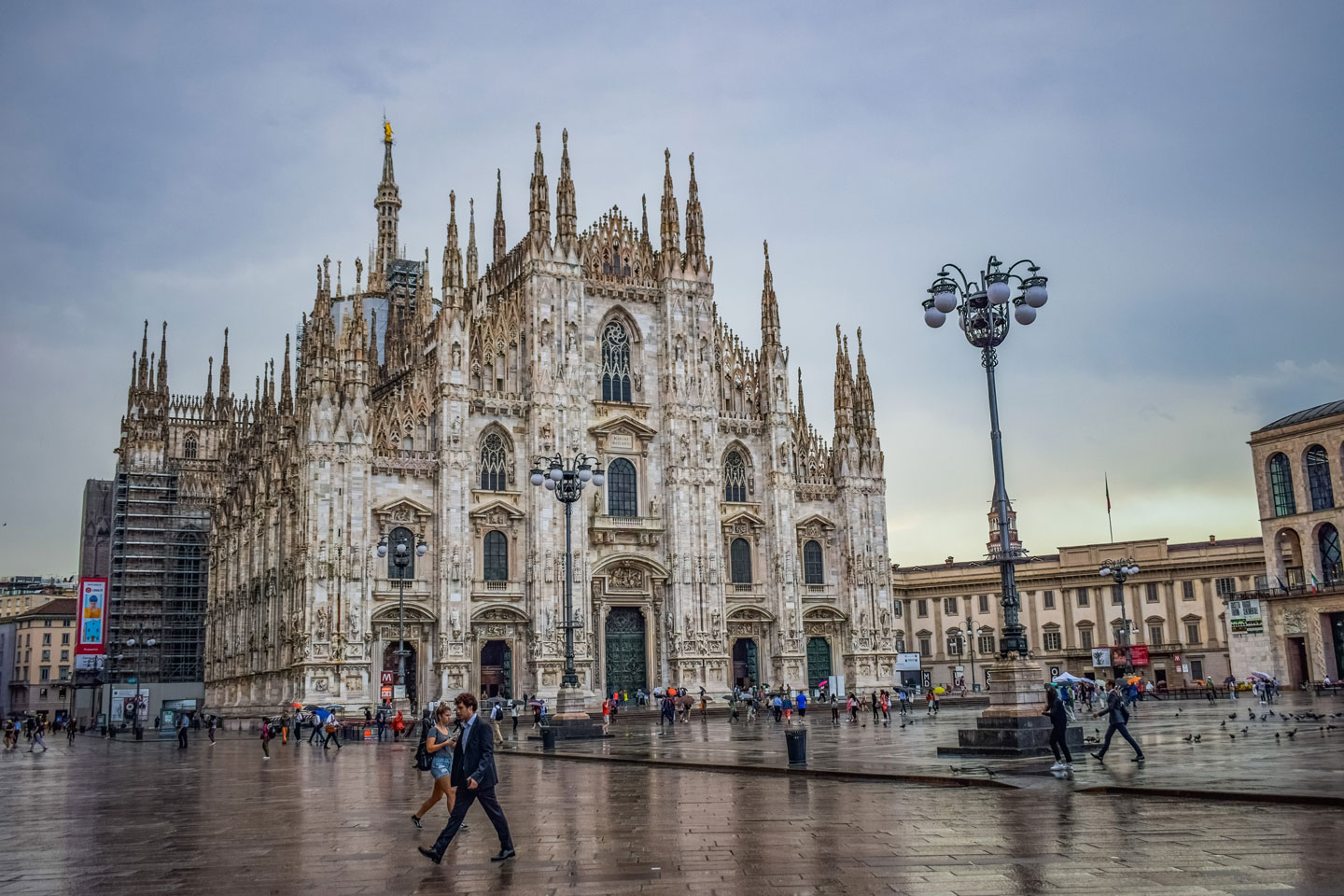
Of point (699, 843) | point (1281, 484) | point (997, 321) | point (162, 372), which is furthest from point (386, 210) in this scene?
point (699, 843)

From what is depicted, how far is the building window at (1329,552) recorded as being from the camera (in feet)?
200

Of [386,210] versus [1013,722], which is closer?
[1013,722]

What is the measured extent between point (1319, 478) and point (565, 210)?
40298mm

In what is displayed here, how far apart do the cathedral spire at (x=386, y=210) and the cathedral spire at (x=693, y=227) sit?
126 feet

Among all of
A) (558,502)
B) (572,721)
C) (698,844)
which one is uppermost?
(558,502)

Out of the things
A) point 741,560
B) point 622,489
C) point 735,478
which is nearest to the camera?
point 622,489

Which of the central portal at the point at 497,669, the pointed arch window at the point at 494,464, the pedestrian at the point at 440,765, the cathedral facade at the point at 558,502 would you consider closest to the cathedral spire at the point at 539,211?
the cathedral facade at the point at 558,502

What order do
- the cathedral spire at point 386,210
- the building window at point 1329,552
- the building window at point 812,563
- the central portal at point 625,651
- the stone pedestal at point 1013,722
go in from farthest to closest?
the cathedral spire at point 386,210 → the building window at point 1329,552 → the building window at point 812,563 → the central portal at point 625,651 → the stone pedestal at point 1013,722

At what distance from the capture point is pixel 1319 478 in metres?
61.9

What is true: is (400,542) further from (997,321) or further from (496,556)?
(997,321)

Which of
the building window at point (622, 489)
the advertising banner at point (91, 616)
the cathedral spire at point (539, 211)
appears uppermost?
the cathedral spire at point (539, 211)

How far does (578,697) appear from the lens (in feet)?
114

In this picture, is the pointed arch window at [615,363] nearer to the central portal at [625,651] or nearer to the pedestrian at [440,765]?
the central portal at [625,651]

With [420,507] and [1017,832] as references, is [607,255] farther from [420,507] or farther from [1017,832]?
[1017,832]
